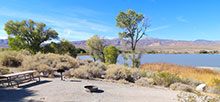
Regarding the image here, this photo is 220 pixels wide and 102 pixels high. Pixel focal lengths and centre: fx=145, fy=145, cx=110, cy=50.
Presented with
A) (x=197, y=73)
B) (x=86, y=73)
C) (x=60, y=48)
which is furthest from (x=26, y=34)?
(x=197, y=73)

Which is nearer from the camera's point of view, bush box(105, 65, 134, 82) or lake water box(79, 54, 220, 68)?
bush box(105, 65, 134, 82)

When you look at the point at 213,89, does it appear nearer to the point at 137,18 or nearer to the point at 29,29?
the point at 137,18

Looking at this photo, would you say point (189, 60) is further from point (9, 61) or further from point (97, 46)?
point (9, 61)

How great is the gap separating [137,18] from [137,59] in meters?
4.84

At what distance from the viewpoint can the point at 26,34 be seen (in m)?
28.0

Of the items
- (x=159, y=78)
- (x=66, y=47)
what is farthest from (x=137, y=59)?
(x=66, y=47)

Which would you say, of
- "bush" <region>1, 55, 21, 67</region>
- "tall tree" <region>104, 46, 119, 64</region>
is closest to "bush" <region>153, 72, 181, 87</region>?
"bush" <region>1, 55, 21, 67</region>

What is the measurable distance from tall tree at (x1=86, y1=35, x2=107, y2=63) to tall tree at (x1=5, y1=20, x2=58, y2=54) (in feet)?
40.6

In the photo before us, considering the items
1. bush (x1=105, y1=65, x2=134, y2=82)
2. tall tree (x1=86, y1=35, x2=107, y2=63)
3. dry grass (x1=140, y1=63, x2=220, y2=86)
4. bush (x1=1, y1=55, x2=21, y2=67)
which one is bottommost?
dry grass (x1=140, y1=63, x2=220, y2=86)

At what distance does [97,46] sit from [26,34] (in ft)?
50.7

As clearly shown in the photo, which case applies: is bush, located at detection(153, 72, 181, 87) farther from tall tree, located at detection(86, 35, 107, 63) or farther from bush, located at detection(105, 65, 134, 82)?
tall tree, located at detection(86, 35, 107, 63)

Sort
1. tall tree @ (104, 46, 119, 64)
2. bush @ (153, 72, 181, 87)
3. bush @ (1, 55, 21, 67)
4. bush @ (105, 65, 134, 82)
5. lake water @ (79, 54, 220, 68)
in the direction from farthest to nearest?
lake water @ (79, 54, 220, 68)
tall tree @ (104, 46, 119, 64)
bush @ (1, 55, 21, 67)
bush @ (105, 65, 134, 82)
bush @ (153, 72, 181, 87)

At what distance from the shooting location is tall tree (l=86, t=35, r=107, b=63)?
873 inches

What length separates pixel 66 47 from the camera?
98.9 ft
